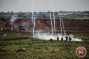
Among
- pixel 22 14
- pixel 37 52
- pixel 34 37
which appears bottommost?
pixel 37 52

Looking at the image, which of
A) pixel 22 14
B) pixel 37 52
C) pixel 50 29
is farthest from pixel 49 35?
pixel 22 14

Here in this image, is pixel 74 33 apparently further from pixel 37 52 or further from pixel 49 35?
pixel 37 52

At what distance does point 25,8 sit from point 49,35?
0.71 meters

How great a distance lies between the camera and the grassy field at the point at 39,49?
3.92 m

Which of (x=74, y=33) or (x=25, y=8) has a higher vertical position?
(x=25, y=8)

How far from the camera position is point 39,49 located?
399 centimetres

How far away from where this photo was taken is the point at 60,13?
414 cm

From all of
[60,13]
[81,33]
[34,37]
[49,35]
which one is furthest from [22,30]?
[81,33]

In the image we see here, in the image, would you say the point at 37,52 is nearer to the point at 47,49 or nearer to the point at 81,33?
the point at 47,49

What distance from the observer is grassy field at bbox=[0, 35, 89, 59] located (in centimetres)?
392

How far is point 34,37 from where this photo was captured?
13.6ft

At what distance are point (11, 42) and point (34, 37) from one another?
1.49ft

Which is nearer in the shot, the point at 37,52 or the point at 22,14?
the point at 37,52

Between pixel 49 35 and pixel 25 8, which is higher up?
pixel 25 8
